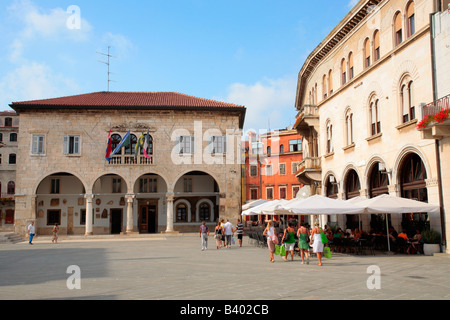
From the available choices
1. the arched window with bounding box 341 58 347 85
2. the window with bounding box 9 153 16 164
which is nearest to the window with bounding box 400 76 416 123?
the arched window with bounding box 341 58 347 85

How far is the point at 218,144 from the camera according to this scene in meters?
37.4

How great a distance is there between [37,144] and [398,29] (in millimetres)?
28903

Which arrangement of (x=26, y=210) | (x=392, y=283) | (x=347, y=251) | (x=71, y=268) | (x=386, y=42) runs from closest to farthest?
(x=392, y=283) → (x=71, y=268) → (x=347, y=251) → (x=386, y=42) → (x=26, y=210)

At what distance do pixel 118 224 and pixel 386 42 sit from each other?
2771 centimetres

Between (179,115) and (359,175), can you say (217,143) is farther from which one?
(359,175)

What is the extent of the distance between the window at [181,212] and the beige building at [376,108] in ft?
46.0

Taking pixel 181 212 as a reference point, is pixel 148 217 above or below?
below

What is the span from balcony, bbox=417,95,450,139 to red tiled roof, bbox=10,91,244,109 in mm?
21725

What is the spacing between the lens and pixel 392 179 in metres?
20.3

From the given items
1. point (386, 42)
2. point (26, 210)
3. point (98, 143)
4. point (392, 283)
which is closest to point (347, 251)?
point (392, 283)

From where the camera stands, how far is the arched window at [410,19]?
18953mm

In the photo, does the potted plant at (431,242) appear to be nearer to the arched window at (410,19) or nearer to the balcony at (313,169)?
the arched window at (410,19)

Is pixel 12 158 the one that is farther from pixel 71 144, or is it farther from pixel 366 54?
pixel 366 54

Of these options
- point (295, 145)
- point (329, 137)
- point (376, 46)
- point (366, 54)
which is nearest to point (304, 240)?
point (376, 46)
